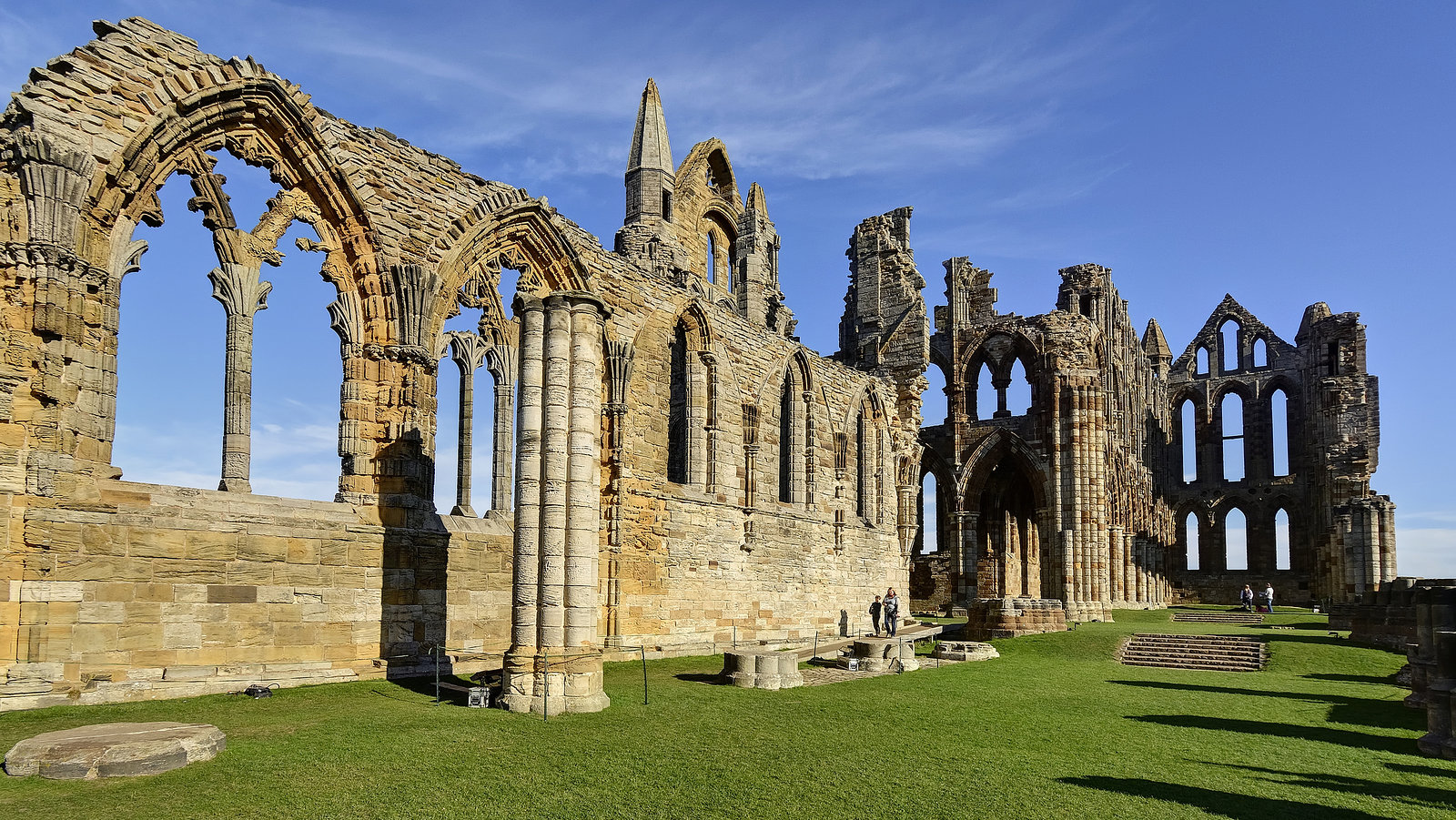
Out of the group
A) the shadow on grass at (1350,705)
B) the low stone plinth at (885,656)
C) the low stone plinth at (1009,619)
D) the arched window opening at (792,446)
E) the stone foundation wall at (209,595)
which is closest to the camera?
the stone foundation wall at (209,595)

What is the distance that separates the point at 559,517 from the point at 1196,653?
1443 cm

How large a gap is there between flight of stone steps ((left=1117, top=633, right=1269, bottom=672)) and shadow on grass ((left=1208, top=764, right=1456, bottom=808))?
1056 centimetres

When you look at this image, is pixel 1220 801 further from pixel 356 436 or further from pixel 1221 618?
pixel 1221 618

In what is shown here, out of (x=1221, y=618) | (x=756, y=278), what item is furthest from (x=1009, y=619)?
(x=1221, y=618)

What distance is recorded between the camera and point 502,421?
1716 centimetres

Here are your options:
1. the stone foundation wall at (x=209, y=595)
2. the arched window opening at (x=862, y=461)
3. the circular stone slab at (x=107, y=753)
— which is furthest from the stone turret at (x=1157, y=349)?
the circular stone slab at (x=107, y=753)

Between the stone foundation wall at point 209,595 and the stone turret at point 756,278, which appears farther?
the stone turret at point 756,278

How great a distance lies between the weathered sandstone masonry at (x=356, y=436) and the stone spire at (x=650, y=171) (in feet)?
17.5

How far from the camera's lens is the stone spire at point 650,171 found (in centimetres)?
2342

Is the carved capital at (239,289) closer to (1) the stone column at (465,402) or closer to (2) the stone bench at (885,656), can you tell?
(1) the stone column at (465,402)

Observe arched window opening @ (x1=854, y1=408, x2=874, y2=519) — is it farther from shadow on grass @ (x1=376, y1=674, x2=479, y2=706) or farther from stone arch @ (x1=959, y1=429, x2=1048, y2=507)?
shadow on grass @ (x1=376, y1=674, x2=479, y2=706)

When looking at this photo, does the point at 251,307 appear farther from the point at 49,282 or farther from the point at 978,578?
the point at 978,578

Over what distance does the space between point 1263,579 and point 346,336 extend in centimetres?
4538

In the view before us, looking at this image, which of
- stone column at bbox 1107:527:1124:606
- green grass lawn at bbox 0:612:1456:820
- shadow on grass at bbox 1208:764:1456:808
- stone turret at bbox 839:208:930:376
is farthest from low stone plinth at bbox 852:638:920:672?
stone column at bbox 1107:527:1124:606
